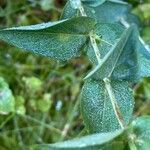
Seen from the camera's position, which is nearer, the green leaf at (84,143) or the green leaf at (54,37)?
the green leaf at (84,143)

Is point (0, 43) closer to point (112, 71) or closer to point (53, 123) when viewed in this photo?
point (53, 123)

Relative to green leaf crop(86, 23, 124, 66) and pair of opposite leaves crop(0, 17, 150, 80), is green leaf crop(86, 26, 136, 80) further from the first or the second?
green leaf crop(86, 23, 124, 66)

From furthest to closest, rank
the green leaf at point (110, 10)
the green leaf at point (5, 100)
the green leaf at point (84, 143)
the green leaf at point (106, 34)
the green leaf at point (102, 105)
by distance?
1. the green leaf at point (5, 100)
2. the green leaf at point (110, 10)
3. the green leaf at point (106, 34)
4. the green leaf at point (102, 105)
5. the green leaf at point (84, 143)

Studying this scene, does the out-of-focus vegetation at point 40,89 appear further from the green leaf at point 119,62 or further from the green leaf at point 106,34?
the green leaf at point 119,62

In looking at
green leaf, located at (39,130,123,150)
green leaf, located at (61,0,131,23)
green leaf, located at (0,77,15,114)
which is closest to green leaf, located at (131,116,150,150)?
green leaf, located at (39,130,123,150)

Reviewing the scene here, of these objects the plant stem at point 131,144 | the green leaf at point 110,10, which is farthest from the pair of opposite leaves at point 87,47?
the green leaf at point 110,10

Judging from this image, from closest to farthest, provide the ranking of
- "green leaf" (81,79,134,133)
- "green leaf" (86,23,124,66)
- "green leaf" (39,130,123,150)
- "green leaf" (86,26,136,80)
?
"green leaf" (39,130,123,150), "green leaf" (86,26,136,80), "green leaf" (81,79,134,133), "green leaf" (86,23,124,66)

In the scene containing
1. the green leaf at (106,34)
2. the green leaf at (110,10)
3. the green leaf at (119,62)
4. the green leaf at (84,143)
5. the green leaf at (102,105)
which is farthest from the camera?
the green leaf at (110,10)
